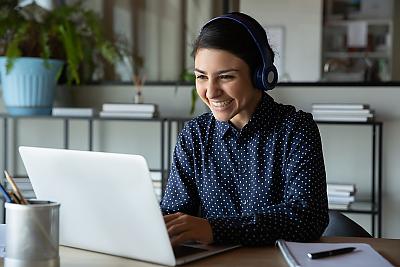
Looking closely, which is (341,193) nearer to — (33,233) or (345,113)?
(345,113)

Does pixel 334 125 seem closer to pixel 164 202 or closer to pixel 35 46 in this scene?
pixel 35 46

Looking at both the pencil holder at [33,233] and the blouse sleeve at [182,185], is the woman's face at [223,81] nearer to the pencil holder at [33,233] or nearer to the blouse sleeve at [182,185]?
the blouse sleeve at [182,185]

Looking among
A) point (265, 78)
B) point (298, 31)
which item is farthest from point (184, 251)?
point (298, 31)

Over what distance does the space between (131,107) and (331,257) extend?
6.92 feet

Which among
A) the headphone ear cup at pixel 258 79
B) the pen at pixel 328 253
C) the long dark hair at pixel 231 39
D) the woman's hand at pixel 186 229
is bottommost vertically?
the pen at pixel 328 253

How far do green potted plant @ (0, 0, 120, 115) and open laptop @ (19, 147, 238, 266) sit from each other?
1.95 m

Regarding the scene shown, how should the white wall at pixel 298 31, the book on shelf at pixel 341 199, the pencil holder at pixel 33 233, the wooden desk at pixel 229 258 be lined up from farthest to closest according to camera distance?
the white wall at pixel 298 31 < the book on shelf at pixel 341 199 < the wooden desk at pixel 229 258 < the pencil holder at pixel 33 233

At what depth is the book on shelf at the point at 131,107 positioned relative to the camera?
322 centimetres

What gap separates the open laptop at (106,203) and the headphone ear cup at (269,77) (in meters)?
0.47

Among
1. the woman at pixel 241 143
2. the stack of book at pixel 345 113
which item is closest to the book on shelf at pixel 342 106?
the stack of book at pixel 345 113

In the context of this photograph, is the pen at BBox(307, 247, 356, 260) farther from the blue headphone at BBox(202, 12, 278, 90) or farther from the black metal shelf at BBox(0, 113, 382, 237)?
the black metal shelf at BBox(0, 113, 382, 237)

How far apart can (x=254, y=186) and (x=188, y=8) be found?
6.40 feet

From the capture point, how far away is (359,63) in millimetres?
4023

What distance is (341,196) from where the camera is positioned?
Answer: 300 cm
